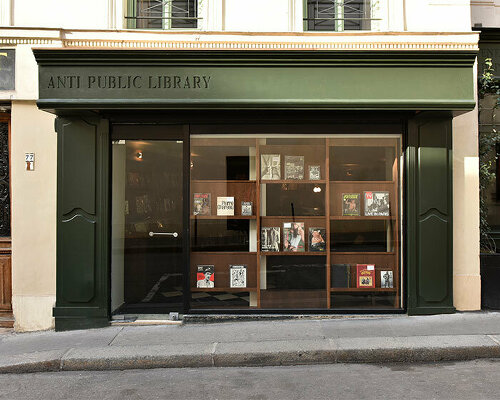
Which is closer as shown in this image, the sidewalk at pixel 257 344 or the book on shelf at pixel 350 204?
the sidewalk at pixel 257 344

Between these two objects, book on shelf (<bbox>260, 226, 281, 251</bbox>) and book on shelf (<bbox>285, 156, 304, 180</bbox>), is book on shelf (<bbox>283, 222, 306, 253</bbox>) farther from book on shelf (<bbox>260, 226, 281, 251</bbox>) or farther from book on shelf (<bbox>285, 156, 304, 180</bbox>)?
book on shelf (<bbox>285, 156, 304, 180</bbox>)

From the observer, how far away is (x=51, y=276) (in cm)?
632

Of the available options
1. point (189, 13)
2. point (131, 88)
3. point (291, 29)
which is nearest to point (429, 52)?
point (291, 29)

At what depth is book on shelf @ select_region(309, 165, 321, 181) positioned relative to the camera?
21.8 feet

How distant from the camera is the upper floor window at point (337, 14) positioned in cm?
666

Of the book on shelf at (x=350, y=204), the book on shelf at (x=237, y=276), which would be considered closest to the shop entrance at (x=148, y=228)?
the book on shelf at (x=237, y=276)

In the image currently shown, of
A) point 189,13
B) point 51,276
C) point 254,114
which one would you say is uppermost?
point 189,13

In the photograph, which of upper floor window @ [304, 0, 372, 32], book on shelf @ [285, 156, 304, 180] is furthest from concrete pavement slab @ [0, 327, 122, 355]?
upper floor window @ [304, 0, 372, 32]

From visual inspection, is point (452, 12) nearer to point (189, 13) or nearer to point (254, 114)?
point (254, 114)

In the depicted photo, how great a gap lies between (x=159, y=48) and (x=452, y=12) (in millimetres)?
4314

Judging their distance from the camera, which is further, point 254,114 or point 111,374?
point 254,114

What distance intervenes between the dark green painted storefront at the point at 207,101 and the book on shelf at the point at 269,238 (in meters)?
1.78

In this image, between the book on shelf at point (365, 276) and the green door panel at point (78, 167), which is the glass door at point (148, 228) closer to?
the green door panel at point (78, 167)

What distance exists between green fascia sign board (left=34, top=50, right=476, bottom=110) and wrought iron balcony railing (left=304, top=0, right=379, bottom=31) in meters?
1.09
